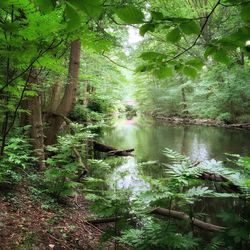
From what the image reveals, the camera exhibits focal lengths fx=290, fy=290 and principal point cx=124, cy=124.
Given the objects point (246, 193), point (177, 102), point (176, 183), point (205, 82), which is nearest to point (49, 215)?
point (176, 183)

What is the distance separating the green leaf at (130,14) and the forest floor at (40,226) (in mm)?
2532

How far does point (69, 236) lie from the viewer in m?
3.42

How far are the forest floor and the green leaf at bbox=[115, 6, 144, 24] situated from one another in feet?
8.31

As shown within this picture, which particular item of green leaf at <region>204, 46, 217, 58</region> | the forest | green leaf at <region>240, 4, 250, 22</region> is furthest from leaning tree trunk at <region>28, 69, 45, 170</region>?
green leaf at <region>240, 4, 250, 22</region>

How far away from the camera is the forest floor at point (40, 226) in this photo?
297 centimetres

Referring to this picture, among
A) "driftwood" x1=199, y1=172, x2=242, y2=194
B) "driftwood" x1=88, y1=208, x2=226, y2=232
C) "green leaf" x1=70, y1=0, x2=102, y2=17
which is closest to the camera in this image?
"green leaf" x1=70, y1=0, x2=102, y2=17

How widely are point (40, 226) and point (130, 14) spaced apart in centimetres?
303

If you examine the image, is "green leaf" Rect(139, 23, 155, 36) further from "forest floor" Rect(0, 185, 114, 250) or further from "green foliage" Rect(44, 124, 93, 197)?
"green foliage" Rect(44, 124, 93, 197)

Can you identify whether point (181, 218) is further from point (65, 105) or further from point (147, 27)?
point (65, 105)

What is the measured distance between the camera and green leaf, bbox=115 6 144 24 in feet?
3.14

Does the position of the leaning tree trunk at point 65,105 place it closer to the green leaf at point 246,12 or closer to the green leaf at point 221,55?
the green leaf at point 221,55

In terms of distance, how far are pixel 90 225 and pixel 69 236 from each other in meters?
0.68

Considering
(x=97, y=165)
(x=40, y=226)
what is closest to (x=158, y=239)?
(x=40, y=226)

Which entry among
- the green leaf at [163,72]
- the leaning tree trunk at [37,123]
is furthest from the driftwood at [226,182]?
the leaning tree trunk at [37,123]
